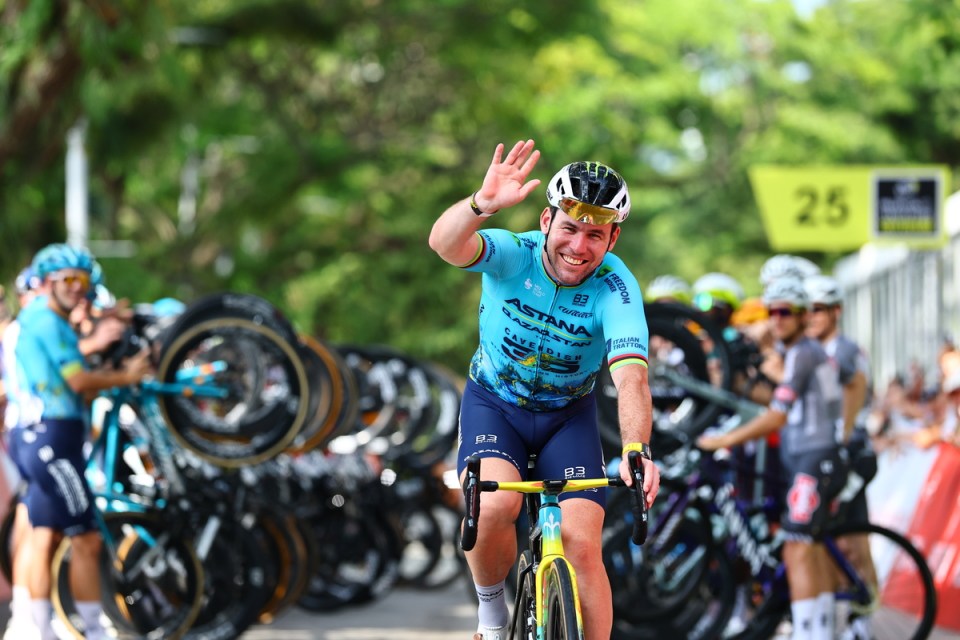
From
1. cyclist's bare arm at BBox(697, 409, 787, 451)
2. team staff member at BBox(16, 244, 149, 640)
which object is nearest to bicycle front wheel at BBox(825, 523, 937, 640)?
cyclist's bare arm at BBox(697, 409, 787, 451)

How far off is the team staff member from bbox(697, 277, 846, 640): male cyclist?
3387 millimetres

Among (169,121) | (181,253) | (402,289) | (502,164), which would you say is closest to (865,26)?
(402,289)

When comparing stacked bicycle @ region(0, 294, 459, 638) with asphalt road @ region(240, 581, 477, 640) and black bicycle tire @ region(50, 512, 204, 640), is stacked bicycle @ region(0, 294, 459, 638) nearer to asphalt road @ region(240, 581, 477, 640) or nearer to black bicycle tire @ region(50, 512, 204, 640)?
black bicycle tire @ region(50, 512, 204, 640)

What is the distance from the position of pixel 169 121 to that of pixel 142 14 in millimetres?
2636

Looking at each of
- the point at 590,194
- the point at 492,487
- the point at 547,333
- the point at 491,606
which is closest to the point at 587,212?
the point at 590,194

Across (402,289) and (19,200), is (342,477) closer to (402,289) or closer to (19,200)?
(19,200)

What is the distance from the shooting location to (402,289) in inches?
1273

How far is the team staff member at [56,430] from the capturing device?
8984mm

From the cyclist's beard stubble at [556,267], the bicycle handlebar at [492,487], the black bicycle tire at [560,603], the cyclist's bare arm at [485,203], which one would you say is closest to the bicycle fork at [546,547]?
the black bicycle tire at [560,603]

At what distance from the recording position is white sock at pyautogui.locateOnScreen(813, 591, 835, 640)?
30.7 ft

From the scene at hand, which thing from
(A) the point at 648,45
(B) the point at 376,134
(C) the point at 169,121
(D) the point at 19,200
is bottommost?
(D) the point at 19,200

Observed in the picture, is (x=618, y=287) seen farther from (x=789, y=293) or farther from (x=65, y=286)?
(x=65, y=286)

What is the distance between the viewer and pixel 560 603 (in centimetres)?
580

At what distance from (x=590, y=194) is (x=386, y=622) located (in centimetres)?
658
